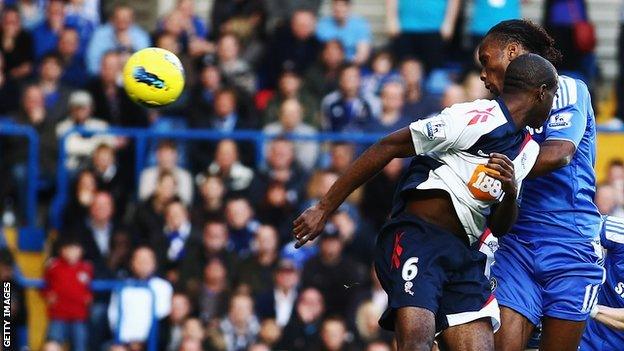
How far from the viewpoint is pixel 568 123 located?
8.37 meters

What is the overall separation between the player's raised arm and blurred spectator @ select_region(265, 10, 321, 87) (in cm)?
810

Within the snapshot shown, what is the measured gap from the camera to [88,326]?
1408 centimetres

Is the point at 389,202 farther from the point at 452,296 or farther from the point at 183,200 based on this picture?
the point at 452,296

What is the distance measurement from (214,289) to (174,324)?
500 millimetres

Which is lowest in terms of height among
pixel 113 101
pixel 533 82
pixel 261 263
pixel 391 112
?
pixel 261 263

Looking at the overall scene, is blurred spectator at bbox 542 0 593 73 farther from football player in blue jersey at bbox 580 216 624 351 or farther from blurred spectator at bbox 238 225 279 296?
football player in blue jersey at bbox 580 216 624 351

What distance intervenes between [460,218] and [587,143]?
1.10 meters

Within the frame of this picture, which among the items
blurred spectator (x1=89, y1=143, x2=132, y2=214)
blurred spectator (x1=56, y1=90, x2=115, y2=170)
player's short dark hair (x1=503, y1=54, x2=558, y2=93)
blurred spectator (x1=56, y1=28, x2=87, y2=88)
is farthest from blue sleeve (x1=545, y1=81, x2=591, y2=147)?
blurred spectator (x1=56, y1=28, x2=87, y2=88)

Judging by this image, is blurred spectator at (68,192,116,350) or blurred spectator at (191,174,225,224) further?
blurred spectator at (191,174,225,224)

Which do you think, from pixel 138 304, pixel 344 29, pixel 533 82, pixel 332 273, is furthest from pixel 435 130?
pixel 344 29

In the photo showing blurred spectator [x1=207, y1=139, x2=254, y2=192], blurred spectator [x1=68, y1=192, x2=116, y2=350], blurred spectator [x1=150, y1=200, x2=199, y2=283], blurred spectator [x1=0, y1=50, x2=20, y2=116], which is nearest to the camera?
blurred spectator [x1=68, y1=192, x2=116, y2=350]

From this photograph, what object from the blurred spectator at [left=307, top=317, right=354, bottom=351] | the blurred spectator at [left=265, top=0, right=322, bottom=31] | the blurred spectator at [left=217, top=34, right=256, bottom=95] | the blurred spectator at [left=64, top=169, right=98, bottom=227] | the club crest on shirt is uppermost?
the blurred spectator at [left=265, top=0, right=322, bottom=31]

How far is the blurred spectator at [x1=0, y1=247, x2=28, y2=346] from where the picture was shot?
13.7 metres

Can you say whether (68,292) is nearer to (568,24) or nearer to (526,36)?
(568,24)
